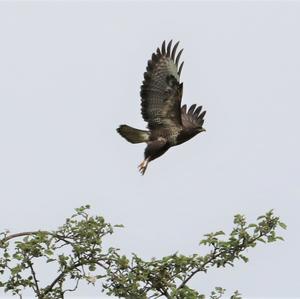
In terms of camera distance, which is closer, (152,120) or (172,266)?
(172,266)

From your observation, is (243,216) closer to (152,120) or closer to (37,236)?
(37,236)

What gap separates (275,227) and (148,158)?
4.45m

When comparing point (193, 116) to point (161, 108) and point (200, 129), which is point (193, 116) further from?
point (161, 108)

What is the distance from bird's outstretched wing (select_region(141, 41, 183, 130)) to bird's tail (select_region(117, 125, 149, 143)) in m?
0.27

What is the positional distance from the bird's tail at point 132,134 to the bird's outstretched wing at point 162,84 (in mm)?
274

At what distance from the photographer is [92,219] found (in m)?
9.42

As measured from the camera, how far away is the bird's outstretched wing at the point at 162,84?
13352 millimetres

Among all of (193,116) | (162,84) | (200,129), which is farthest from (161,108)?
(193,116)

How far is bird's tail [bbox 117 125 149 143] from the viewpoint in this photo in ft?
44.0

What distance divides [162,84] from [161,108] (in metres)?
0.39

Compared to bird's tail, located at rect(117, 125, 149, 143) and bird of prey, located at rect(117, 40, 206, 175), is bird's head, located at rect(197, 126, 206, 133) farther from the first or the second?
bird's tail, located at rect(117, 125, 149, 143)

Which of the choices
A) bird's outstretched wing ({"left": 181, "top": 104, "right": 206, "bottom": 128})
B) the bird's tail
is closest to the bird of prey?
the bird's tail

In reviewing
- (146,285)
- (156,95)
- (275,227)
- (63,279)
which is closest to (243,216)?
(275,227)

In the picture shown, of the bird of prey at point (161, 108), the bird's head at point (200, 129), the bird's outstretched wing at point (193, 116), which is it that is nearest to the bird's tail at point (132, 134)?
the bird of prey at point (161, 108)
